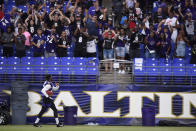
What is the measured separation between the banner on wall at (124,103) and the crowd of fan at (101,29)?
2482 millimetres

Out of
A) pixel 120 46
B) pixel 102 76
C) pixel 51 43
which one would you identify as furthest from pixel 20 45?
pixel 120 46

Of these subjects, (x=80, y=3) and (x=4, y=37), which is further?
(x=80, y=3)

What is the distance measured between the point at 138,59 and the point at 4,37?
642 cm

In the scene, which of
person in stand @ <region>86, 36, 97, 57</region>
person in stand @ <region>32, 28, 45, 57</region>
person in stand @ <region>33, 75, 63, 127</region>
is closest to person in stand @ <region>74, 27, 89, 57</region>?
→ person in stand @ <region>86, 36, 97, 57</region>

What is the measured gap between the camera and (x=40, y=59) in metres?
18.8

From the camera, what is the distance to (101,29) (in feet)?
68.2

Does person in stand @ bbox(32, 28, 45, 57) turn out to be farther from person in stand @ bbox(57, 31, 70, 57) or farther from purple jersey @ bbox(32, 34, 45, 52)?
person in stand @ bbox(57, 31, 70, 57)

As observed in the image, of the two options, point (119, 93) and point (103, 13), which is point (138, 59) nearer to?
point (119, 93)

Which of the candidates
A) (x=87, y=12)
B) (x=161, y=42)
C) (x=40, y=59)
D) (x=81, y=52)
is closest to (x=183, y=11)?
(x=161, y=42)

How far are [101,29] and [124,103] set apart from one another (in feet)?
15.5

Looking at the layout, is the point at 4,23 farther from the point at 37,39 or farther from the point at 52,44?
the point at 52,44

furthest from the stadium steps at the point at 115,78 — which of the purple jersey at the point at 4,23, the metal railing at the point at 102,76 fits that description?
the purple jersey at the point at 4,23

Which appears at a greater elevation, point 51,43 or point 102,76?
point 51,43

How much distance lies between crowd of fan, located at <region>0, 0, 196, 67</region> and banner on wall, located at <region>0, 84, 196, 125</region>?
2482mm
